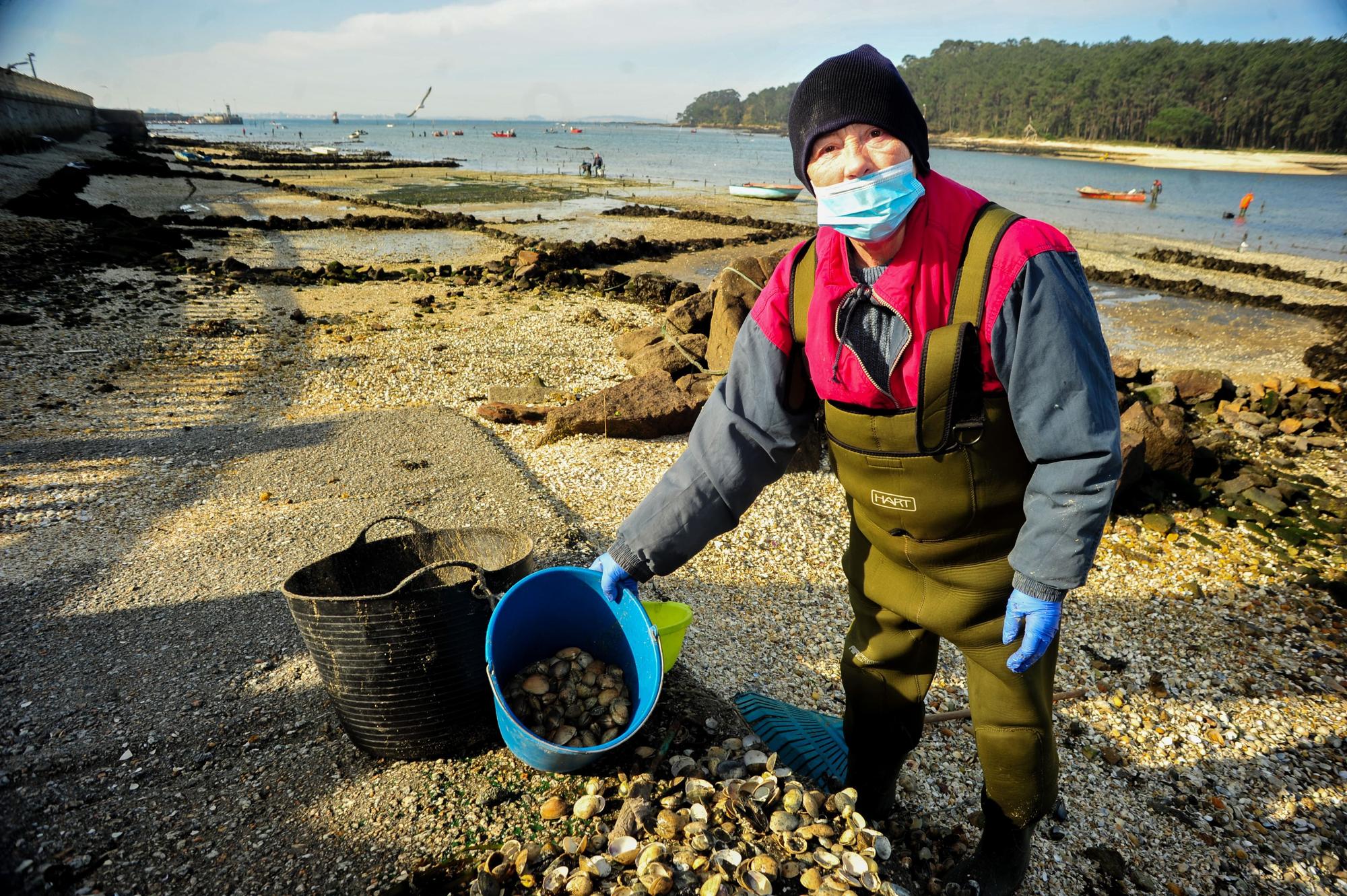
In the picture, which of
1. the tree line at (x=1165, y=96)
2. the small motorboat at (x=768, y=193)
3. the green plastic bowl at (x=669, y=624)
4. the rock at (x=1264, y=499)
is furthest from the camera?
the tree line at (x=1165, y=96)

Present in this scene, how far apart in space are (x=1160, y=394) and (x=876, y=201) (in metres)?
7.32

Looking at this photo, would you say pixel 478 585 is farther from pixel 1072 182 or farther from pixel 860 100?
pixel 1072 182

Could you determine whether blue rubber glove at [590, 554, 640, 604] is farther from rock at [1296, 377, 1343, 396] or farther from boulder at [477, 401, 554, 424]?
rock at [1296, 377, 1343, 396]

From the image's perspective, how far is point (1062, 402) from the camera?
175cm

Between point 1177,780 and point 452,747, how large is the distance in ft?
10.3

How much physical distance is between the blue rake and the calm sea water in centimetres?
2590

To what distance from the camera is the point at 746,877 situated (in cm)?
205

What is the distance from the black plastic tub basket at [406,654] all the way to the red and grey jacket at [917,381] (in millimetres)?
600

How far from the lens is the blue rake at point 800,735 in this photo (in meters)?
2.91

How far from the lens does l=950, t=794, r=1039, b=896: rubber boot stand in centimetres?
240

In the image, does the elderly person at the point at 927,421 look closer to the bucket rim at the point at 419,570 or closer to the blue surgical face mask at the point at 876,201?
the blue surgical face mask at the point at 876,201

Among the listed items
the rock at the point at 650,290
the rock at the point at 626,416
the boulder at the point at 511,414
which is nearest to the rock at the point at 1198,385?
the rock at the point at 626,416

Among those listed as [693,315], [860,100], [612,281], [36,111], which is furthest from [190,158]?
[860,100]

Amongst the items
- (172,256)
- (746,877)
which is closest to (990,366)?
(746,877)
